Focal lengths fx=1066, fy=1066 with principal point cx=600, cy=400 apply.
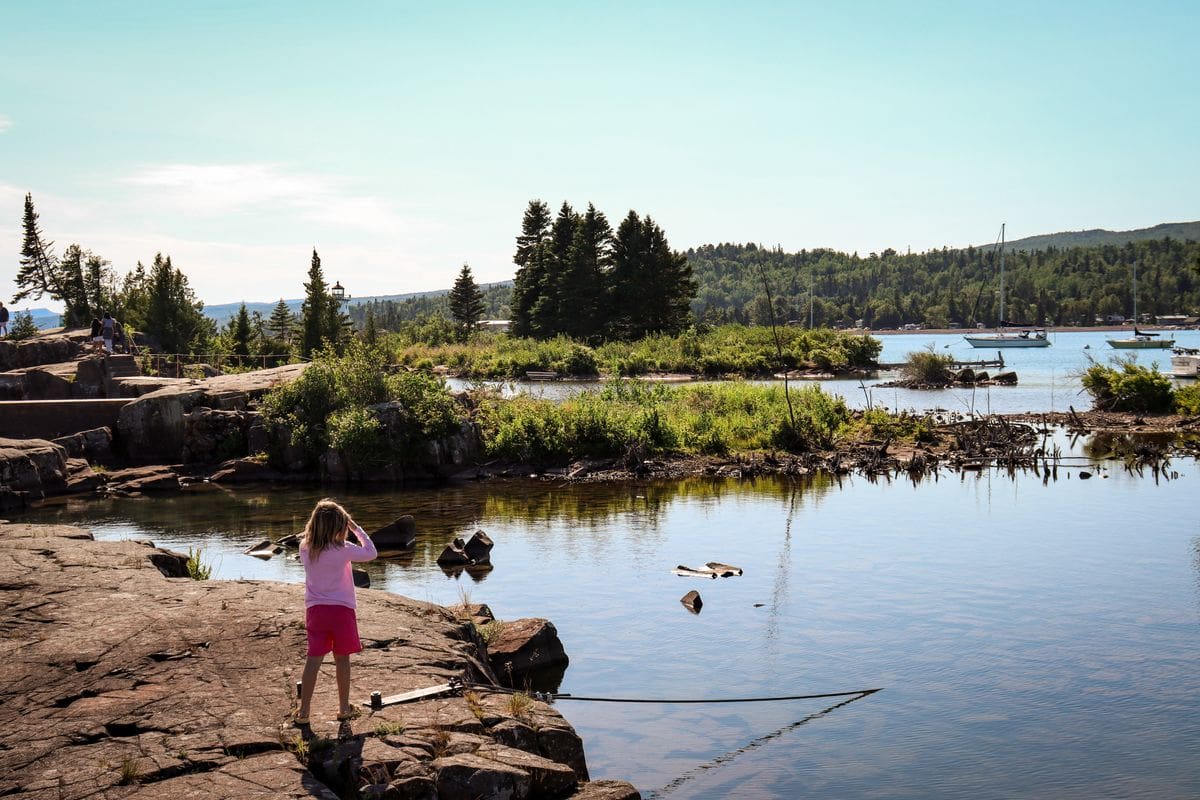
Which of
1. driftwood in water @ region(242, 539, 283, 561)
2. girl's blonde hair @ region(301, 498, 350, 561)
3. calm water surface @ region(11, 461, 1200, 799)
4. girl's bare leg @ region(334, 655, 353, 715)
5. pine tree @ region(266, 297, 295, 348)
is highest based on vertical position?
pine tree @ region(266, 297, 295, 348)

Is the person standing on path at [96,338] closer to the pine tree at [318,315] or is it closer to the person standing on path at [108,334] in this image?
the person standing on path at [108,334]

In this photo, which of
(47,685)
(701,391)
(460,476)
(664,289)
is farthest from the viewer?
(664,289)

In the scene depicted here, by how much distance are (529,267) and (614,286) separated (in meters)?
12.4

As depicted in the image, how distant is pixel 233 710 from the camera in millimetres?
10203

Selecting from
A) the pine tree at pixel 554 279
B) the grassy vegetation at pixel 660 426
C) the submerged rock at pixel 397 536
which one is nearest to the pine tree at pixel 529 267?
the pine tree at pixel 554 279

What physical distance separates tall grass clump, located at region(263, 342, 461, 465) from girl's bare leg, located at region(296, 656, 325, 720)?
23.8 metres

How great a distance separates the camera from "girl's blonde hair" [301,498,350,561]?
9891mm

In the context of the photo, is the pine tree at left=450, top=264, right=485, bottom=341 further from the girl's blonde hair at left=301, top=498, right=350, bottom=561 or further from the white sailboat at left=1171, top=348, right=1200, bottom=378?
the girl's blonde hair at left=301, top=498, right=350, bottom=561

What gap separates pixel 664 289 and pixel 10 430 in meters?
60.8

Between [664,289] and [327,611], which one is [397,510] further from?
[664,289]

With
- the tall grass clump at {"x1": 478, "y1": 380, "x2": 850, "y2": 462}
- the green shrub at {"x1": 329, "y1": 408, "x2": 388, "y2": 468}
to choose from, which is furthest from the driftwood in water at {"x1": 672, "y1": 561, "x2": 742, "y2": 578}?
the green shrub at {"x1": 329, "y1": 408, "x2": 388, "y2": 468}

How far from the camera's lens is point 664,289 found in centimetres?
9069

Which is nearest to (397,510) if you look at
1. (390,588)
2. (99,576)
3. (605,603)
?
(390,588)

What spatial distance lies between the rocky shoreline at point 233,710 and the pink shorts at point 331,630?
0.70m
